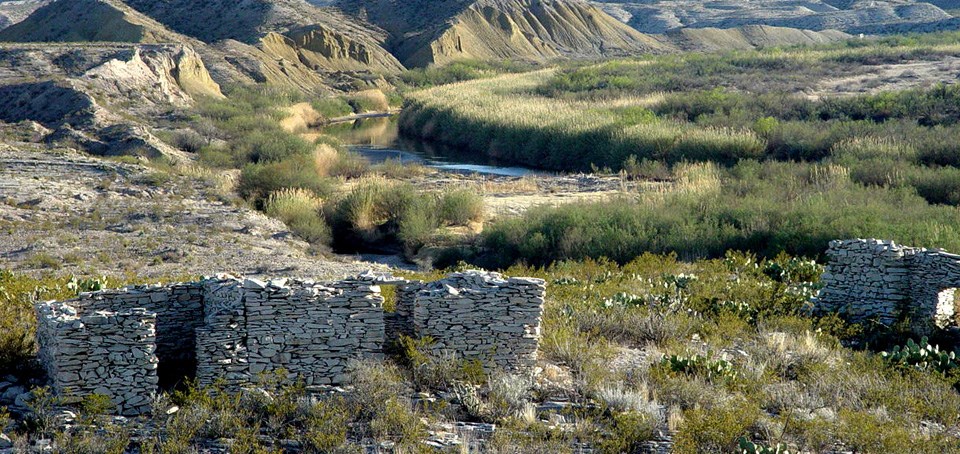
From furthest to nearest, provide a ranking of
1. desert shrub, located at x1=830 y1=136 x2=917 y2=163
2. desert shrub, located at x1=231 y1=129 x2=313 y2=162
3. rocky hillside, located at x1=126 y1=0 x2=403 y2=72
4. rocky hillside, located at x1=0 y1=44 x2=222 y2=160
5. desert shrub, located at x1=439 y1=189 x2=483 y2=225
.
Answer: rocky hillside, located at x1=126 y1=0 x2=403 y2=72 → rocky hillside, located at x1=0 y1=44 x2=222 y2=160 → desert shrub, located at x1=231 y1=129 x2=313 y2=162 → desert shrub, located at x1=830 y1=136 x2=917 y2=163 → desert shrub, located at x1=439 y1=189 x2=483 y2=225

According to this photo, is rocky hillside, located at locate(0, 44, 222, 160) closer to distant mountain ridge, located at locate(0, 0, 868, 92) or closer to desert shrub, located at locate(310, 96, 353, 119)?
desert shrub, located at locate(310, 96, 353, 119)

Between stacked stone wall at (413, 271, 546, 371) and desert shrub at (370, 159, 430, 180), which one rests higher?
stacked stone wall at (413, 271, 546, 371)

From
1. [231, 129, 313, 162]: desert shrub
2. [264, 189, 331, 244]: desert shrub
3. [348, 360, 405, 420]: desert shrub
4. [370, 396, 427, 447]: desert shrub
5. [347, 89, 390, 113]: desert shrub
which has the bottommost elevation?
[347, 89, 390, 113]: desert shrub

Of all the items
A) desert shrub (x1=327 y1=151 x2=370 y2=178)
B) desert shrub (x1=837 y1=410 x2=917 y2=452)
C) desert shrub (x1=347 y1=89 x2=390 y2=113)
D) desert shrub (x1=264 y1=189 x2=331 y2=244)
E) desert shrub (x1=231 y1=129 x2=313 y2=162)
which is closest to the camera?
desert shrub (x1=837 y1=410 x2=917 y2=452)

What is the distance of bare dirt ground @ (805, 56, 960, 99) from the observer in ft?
133

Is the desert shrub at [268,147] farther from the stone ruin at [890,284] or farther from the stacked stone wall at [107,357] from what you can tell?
the stacked stone wall at [107,357]

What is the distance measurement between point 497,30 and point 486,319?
77.9 metres

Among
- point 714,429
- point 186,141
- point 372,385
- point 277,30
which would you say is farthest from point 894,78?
point 372,385

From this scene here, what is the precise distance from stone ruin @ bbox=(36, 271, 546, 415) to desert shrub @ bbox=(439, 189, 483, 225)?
11572 mm

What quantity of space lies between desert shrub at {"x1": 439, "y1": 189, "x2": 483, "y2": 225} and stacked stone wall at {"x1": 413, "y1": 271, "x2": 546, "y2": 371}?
12032mm

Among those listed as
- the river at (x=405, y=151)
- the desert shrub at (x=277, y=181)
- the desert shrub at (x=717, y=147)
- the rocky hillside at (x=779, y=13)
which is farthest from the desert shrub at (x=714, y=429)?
the rocky hillside at (x=779, y=13)

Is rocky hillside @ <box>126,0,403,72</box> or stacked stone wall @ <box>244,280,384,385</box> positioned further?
rocky hillside @ <box>126,0,403,72</box>

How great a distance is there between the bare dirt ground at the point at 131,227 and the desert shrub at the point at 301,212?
0.41 metres

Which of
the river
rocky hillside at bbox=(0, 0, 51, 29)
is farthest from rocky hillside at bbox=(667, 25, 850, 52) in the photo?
rocky hillside at bbox=(0, 0, 51, 29)
